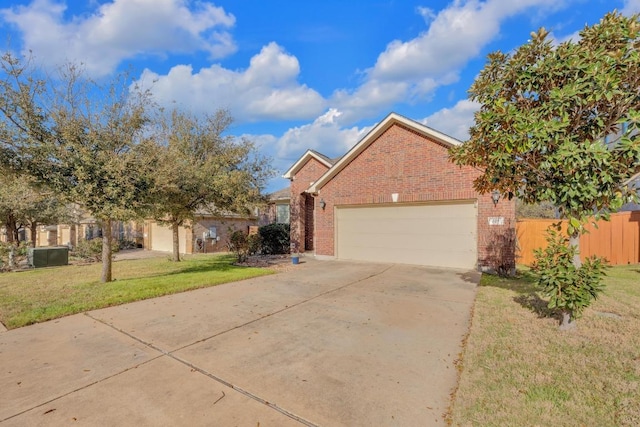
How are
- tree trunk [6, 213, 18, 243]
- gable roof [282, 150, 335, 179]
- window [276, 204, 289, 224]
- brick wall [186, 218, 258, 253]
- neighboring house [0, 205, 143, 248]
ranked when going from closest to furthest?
1. gable roof [282, 150, 335, 179]
2. tree trunk [6, 213, 18, 243]
3. brick wall [186, 218, 258, 253]
4. window [276, 204, 289, 224]
5. neighboring house [0, 205, 143, 248]

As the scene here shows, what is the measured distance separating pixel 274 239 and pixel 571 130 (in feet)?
48.9

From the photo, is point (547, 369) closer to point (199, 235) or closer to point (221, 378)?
point (221, 378)

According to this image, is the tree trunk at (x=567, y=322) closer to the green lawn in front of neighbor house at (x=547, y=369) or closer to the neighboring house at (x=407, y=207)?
the green lawn in front of neighbor house at (x=547, y=369)

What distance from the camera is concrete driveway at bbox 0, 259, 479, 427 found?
289 cm

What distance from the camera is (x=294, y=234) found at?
17328mm

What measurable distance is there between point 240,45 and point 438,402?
43.3 feet

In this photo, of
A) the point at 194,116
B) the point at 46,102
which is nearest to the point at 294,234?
the point at 194,116

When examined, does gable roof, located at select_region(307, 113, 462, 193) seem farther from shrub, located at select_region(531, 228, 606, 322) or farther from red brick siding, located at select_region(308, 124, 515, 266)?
shrub, located at select_region(531, 228, 606, 322)

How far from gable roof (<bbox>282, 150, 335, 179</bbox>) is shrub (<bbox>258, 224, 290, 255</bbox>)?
3.07m

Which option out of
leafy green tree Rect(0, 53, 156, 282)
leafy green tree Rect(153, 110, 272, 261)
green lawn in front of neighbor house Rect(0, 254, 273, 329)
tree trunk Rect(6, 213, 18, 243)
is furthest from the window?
tree trunk Rect(6, 213, 18, 243)

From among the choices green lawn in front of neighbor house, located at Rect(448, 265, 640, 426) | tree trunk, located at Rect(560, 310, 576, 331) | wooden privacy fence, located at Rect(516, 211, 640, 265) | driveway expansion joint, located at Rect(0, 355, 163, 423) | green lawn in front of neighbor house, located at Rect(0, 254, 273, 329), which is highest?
wooden privacy fence, located at Rect(516, 211, 640, 265)

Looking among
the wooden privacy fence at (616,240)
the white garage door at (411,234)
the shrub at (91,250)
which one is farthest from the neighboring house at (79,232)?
the wooden privacy fence at (616,240)

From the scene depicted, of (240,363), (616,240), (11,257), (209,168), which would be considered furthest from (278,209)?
(240,363)

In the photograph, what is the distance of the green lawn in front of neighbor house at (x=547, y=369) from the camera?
9.15ft
